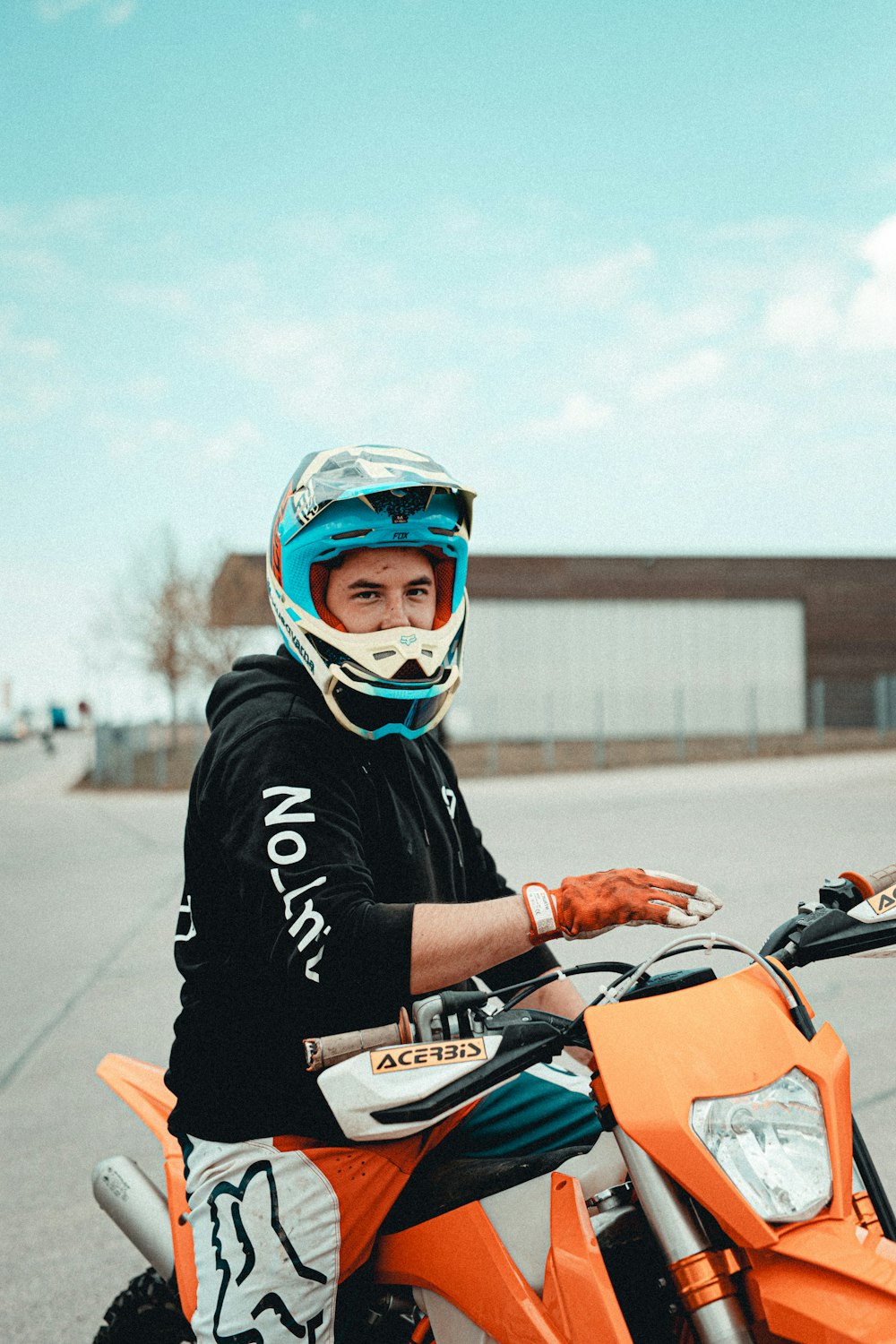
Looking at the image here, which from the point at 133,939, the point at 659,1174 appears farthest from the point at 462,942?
the point at 133,939

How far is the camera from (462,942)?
1.72m

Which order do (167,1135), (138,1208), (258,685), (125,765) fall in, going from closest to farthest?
(258,685), (167,1135), (138,1208), (125,765)

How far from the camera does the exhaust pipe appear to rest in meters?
2.37

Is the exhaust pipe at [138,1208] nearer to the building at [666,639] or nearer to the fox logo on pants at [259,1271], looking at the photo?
the fox logo on pants at [259,1271]

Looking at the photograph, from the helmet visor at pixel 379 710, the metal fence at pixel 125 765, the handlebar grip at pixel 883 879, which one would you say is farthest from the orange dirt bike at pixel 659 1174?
the metal fence at pixel 125 765

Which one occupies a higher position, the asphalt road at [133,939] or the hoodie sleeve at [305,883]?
the hoodie sleeve at [305,883]

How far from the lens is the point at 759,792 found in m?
18.8

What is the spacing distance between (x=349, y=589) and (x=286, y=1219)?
107 centimetres

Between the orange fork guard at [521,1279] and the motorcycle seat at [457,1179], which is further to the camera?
the motorcycle seat at [457,1179]

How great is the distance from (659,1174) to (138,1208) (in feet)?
4.83

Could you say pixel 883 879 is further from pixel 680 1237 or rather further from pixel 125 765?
pixel 125 765

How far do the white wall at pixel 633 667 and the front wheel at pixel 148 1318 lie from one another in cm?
3783

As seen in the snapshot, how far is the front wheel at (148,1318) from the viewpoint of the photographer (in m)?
2.48

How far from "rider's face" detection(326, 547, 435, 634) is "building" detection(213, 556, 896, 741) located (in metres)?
39.2
